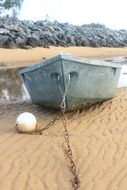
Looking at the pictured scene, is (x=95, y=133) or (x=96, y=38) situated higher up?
(x=95, y=133)

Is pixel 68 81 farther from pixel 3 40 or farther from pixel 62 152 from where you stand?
pixel 3 40

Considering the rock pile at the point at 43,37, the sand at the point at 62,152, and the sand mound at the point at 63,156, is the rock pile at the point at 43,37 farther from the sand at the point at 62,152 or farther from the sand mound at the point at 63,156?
the sand mound at the point at 63,156

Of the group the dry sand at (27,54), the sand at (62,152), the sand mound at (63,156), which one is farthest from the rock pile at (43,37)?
the sand mound at (63,156)

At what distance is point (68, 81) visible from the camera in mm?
8102

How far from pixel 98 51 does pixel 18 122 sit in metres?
28.5

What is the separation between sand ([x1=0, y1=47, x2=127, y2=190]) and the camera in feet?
16.8

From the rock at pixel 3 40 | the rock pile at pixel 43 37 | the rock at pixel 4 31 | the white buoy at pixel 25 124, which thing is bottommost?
the rock pile at pixel 43 37

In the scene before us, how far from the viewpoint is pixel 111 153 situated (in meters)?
6.10

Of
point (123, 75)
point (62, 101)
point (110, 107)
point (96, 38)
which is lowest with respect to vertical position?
point (96, 38)

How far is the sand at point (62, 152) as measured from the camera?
5.11m

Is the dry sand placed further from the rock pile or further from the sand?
the sand

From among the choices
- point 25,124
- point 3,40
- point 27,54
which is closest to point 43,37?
point 3,40

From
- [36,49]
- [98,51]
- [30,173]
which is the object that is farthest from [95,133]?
[98,51]

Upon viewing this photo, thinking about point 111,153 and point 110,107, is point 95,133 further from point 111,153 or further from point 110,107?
point 110,107
